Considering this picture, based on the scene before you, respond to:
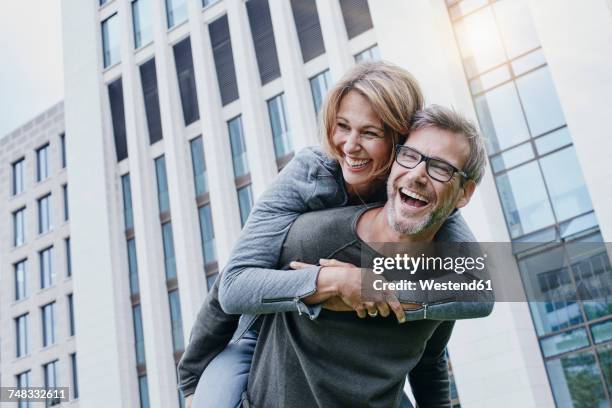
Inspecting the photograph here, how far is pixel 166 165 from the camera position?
23.9m

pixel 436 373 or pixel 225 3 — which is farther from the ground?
pixel 225 3

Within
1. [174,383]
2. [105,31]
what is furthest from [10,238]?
[174,383]

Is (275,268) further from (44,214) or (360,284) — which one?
(44,214)

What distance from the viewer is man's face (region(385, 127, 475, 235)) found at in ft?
5.64

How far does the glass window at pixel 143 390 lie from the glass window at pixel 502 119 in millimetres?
13024

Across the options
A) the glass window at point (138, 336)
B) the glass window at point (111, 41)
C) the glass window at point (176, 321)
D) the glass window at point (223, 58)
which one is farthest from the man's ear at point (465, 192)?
the glass window at point (111, 41)

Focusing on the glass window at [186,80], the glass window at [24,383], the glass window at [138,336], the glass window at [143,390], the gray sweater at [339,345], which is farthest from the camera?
the glass window at [24,383]

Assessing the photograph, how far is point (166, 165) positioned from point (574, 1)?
1340cm

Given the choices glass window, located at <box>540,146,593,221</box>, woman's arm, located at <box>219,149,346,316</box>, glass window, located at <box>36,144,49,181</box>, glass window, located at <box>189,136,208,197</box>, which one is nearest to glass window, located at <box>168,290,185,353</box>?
glass window, located at <box>189,136,208,197</box>

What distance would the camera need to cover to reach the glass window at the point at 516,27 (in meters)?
16.3

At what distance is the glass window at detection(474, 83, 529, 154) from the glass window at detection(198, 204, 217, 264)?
930cm

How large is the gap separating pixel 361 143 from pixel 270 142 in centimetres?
A: 1958

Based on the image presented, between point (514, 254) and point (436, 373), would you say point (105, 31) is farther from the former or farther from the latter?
point (436, 373)

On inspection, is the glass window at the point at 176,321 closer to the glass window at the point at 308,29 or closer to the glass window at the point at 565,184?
the glass window at the point at 308,29
